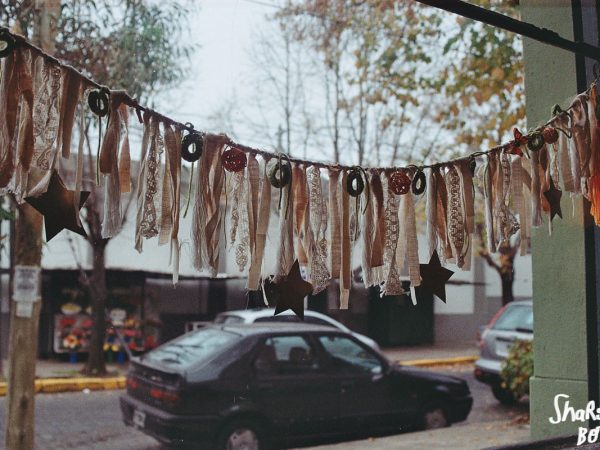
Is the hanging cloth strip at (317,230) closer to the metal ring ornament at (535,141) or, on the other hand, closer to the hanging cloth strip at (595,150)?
the metal ring ornament at (535,141)

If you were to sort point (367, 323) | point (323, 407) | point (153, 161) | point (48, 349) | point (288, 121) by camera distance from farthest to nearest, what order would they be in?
point (367, 323)
point (48, 349)
point (288, 121)
point (323, 407)
point (153, 161)

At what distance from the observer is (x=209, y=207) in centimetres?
207

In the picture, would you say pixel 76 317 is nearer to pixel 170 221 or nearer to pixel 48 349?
pixel 48 349

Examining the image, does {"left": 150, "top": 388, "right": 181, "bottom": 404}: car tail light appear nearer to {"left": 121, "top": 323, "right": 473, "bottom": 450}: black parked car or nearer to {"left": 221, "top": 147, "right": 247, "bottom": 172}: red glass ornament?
{"left": 121, "top": 323, "right": 473, "bottom": 450}: black parked car

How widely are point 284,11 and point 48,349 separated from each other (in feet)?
27.1

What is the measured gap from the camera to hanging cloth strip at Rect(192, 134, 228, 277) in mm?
2037

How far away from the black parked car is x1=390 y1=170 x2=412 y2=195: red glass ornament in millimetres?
3648

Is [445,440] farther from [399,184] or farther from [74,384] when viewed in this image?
[74,384]

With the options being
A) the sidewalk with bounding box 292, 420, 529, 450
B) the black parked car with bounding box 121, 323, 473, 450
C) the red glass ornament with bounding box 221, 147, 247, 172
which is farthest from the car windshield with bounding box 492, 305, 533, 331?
the red glass ornament with bounding box 221, 147, 247, 172

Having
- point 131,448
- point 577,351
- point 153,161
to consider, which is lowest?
point 131,448

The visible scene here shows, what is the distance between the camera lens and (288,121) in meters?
9.02

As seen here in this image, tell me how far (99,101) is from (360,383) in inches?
202

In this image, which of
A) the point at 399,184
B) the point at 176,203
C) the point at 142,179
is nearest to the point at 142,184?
the point at 142,179

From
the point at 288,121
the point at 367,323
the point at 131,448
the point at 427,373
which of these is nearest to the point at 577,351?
the point at 427,373
